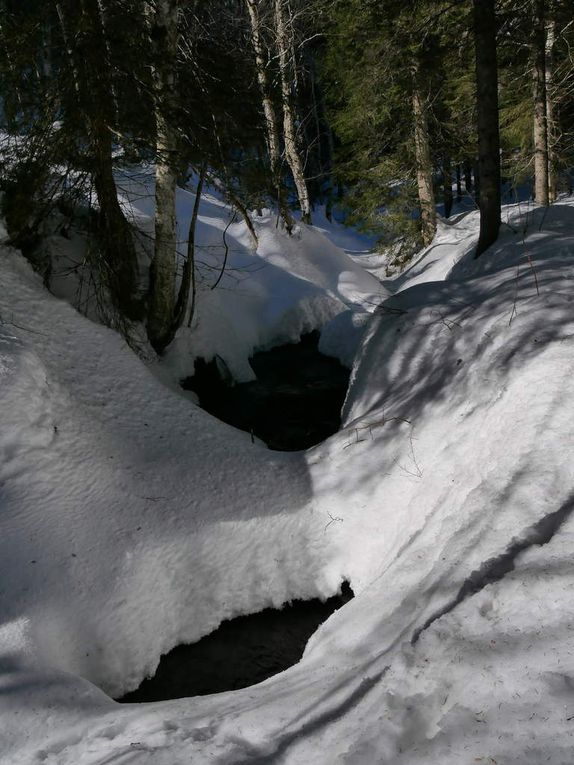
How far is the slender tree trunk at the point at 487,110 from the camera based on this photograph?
694cm

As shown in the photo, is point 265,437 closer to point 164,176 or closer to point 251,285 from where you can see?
point 164,176

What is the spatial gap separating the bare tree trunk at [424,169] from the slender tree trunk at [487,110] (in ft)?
26.1

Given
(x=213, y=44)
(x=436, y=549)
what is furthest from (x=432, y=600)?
(x=213, y=44)

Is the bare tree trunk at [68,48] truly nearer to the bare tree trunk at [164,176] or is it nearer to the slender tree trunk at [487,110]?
the bare tree trunk at [164,176]

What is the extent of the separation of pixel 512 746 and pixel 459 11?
15.8 m

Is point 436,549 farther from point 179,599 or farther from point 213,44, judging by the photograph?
point 213,44

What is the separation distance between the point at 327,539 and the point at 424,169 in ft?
44.0

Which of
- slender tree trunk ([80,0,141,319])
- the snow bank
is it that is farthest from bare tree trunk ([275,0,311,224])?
slender tree trunk ([80,0,141,319])

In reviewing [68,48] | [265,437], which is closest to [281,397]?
[265,437]

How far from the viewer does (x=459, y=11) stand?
43.3ft

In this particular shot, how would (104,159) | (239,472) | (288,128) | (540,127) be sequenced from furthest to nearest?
(288,128) < (540,127) < (104,159) < (239,472)

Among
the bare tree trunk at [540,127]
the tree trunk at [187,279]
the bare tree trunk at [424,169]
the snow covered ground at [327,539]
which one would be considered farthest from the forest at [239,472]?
the bare tree trunk at [424,169]

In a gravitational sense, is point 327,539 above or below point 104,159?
below

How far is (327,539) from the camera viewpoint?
4883 millimetres
